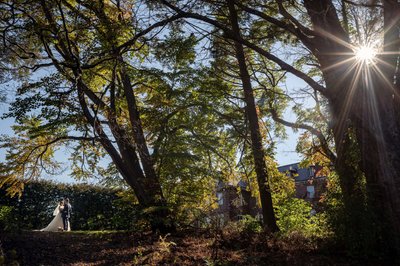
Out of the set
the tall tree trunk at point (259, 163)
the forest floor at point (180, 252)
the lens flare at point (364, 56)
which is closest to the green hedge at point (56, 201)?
the tall tree trunk at point (259, 163)

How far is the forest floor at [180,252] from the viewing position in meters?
6.65

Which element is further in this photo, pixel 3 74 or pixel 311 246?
pixel 3 74

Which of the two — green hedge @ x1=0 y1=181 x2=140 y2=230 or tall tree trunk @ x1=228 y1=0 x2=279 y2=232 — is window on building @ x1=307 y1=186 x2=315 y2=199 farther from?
tall tree trunk @ x1=228 y1=0 x2=279 y2=232

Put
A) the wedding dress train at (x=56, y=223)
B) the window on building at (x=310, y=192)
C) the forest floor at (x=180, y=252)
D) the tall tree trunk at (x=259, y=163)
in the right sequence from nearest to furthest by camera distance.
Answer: the forest floor at (x=180, y=252) < the tall tree trunk at (x=259, y=163) < the wedding dress train at (x=56, y=223) < the window on building at (x=310, y=192)

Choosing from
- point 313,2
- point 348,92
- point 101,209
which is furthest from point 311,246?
point 101,209

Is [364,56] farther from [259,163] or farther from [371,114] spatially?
[259,163]

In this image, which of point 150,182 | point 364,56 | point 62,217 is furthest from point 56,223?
point 364,56

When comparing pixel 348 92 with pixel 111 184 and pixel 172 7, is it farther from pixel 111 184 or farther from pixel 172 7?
pixel 111 184

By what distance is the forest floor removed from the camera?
262 inches

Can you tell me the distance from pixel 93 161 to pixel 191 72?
5842mm

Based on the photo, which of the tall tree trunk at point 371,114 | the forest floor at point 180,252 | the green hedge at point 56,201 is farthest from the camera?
the green hedge at point 56,201

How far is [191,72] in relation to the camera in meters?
12.3

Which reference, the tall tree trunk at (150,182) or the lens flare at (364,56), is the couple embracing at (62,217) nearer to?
the tall tree trunk at (150,182)

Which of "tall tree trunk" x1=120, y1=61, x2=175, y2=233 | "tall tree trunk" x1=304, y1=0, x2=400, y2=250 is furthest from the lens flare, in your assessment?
"tall tree trunk" x1=120, y1=61, x2=175, y2=233
